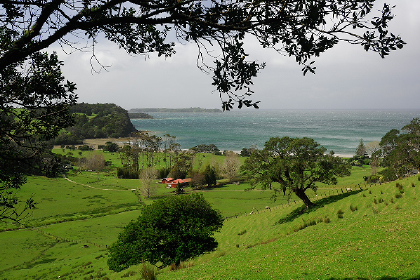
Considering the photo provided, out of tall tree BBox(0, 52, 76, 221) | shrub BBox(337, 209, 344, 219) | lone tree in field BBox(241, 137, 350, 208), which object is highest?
tall tree BBox(0, 52, 76, 221)

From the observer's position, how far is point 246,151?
107 m

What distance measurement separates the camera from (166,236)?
57.6 feet

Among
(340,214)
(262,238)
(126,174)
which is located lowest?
(126,174)

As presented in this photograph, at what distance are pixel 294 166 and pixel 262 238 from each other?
302 inches

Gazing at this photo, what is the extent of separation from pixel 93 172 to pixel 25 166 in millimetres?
94404

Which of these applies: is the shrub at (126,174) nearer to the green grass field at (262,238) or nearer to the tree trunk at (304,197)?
the green grass field at (262,238)

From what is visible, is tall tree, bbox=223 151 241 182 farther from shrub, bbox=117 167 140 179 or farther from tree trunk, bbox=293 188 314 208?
tree trunk, bbox=293 188 314 208

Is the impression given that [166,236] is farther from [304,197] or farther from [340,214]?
[304,197]

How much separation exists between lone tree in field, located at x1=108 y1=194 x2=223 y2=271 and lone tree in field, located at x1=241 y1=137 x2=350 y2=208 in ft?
22.8

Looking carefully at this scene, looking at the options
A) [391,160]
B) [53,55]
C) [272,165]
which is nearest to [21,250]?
[272,165]

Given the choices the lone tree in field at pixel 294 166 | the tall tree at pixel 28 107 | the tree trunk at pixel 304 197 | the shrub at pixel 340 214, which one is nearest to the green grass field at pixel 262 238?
the shrub at pixel 340 214

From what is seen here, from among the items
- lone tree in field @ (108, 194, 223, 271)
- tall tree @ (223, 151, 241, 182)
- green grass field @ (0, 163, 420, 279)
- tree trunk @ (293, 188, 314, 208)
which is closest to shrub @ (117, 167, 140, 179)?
green grass field @ (0, 163, 420, 279)

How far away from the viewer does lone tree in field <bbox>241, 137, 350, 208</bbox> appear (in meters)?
23.0

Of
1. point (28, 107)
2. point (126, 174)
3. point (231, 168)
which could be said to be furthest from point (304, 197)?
point (126, 174)
